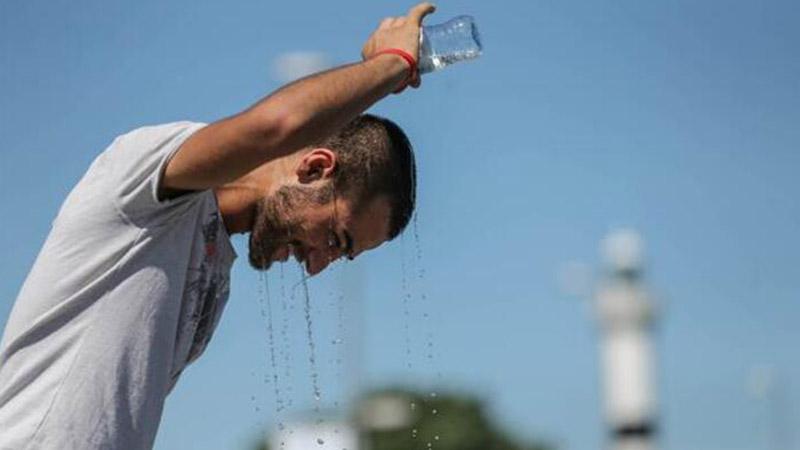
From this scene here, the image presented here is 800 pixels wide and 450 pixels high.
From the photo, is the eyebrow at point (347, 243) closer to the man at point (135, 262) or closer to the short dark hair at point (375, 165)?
the short dark hair at point (375, 165)

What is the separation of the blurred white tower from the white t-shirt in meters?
28.3

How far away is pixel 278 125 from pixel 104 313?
2.22 ft

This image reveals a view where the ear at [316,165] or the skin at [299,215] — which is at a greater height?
the ear at [316,165]

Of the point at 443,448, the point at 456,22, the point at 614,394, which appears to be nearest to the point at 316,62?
the point at 614,394

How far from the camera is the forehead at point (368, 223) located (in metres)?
4.90

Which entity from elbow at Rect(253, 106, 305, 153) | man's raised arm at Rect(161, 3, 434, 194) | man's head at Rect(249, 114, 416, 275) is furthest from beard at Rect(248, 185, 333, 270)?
elbow at Rect(253, 106, 305, 153)

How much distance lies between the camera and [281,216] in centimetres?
Answer: 479

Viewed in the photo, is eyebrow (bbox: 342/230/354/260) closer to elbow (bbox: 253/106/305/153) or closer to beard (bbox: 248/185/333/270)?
beard (bbox: 248/185/333/270)

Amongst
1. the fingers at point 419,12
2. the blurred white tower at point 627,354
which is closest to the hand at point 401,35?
the fingers at point 419,12

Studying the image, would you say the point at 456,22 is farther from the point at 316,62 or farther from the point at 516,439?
the point at 516,439

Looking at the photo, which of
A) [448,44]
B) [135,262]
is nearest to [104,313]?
[135,262]

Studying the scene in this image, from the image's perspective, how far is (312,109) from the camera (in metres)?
4.27

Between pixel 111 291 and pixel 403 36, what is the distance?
1.01m

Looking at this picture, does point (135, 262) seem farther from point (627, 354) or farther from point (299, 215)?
point (627, 354)
